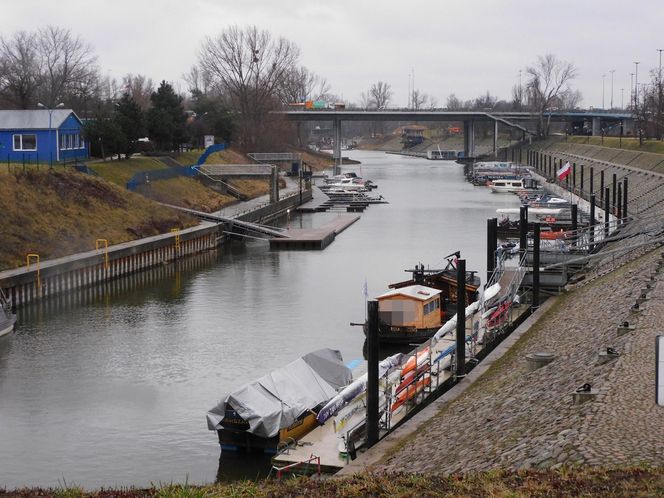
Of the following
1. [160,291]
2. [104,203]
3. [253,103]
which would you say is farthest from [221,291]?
[253,103]

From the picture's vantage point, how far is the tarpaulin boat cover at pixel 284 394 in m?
20.4

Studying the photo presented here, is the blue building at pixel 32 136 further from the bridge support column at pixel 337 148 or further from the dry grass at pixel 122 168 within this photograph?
the bridge support column at pixel 337 148

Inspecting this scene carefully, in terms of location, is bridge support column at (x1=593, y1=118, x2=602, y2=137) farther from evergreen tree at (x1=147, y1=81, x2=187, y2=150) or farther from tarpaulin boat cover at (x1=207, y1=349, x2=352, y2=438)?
tarpaulin boat cover at (x1=207, y1=349, x2=352, y2=438)

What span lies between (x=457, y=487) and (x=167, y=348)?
732 inches

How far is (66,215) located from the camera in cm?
4697

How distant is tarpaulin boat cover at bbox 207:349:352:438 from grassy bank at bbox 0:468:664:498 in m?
6.58

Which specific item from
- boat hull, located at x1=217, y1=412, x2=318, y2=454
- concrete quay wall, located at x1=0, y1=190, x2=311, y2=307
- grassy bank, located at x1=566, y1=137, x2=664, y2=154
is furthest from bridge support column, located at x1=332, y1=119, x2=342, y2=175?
boat hull, located at x1=217, y1=412, x2=318, y2=454

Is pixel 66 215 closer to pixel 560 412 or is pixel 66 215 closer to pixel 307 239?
pixel 307 239

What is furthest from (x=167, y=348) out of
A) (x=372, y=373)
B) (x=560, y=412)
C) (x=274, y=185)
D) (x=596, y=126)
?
(x=596, y=126)

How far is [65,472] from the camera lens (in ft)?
65.7

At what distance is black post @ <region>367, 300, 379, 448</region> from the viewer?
62.0 feet

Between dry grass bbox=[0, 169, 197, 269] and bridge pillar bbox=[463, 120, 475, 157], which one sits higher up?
bridge pillar bbox=[463, 120, 475, 157]

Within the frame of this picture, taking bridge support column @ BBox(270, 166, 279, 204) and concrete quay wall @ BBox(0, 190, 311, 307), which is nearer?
concrete quay wall @ BBox(0, 190, 311, 307)

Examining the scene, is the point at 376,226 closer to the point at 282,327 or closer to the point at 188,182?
the point at 188,182
